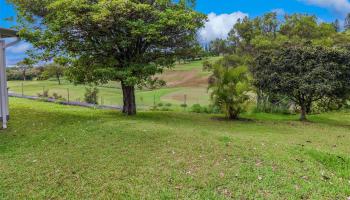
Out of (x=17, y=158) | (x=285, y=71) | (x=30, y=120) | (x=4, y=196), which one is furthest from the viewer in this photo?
(x=285, y=71)

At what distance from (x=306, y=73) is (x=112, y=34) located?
792cm

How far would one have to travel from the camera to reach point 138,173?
596 cm

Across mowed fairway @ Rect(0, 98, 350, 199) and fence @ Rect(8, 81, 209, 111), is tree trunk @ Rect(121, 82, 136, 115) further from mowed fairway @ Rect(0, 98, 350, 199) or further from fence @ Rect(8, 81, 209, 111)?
fence @ Rect(8, 81, 209, 111)

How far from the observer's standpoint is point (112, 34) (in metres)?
12.3

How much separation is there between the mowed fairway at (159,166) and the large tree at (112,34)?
3576 millimetres

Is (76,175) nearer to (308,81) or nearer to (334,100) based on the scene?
(308,81)

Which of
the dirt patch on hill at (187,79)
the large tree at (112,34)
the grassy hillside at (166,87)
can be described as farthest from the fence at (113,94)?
the large tree at (112,34)

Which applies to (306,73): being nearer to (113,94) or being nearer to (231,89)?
(231,89)

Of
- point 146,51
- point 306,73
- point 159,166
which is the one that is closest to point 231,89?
point 306,73

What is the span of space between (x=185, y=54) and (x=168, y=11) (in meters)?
2.44

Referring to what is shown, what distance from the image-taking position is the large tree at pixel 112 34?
11266 millimetres

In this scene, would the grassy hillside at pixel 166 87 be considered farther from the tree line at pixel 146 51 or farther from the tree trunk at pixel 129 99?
the tree trunk at pixel 129 99

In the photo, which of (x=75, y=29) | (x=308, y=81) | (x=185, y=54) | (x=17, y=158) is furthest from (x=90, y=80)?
(x=308, y=81)

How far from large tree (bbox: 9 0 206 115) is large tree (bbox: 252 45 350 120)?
4.06 meters
